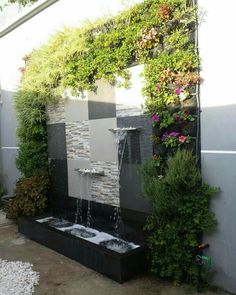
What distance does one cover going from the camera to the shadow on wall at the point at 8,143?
7844 millimetres

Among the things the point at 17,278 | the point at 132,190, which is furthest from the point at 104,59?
Answer: the point at 17,278

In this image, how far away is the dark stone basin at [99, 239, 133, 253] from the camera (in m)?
4.12

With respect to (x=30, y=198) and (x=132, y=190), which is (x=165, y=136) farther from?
(x=30, y=198)

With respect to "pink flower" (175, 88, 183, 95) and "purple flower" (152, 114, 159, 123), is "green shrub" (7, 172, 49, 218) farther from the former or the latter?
"pink flower" (175, 88, 183, 95)

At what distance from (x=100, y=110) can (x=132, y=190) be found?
4.71 ft

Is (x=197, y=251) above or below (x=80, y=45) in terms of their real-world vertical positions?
below

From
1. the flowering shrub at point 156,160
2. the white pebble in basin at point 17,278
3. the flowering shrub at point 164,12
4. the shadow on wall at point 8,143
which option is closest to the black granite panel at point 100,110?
the flowering shrub at point 156,160

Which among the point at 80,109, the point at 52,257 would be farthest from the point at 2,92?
the point at 52,257

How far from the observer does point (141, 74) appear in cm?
424

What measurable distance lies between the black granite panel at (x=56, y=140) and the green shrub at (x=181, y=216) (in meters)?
2.72

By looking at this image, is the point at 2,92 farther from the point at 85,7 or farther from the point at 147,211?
the point at 147,211

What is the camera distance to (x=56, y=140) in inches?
246

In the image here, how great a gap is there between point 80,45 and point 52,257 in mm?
3368

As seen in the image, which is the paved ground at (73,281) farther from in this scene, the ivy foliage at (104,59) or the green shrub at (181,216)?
the ivy foliage at (104,59)
